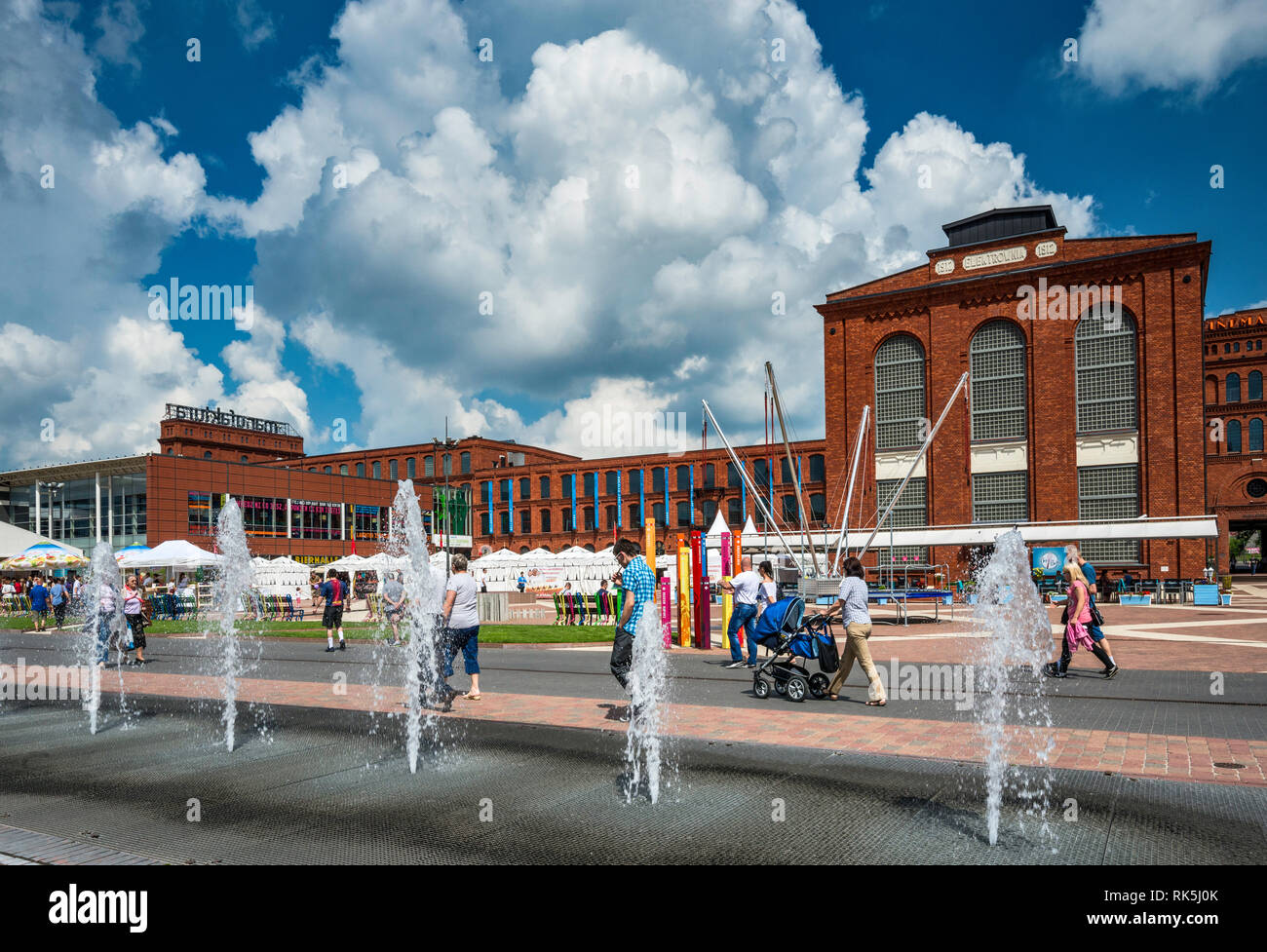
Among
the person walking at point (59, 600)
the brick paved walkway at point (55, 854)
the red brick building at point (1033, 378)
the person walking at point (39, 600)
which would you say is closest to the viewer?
the brick paved walkway at point (55, 854)

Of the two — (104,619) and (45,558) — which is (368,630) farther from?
(45,558)

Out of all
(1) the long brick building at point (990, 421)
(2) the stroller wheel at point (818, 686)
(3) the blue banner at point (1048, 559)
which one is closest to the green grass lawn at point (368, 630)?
(2) the stroller wheel at point (818, 686)

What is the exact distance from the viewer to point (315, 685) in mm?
12602

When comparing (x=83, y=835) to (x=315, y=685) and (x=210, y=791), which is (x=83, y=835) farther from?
(x=315, y=685)

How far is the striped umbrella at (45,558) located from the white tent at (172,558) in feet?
7.04

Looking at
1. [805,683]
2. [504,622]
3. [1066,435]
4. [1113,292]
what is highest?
[1113,292]

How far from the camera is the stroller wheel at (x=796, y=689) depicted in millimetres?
10586

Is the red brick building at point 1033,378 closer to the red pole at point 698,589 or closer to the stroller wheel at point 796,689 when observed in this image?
the red pole at point 698,589

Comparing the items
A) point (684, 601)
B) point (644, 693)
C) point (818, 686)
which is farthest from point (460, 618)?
point (684, 601)

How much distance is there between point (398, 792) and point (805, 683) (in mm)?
5743

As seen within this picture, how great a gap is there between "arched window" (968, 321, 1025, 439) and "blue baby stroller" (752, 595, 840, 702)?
39.3 metres

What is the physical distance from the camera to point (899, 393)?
48.9 m

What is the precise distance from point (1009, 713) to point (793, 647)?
2.50m
